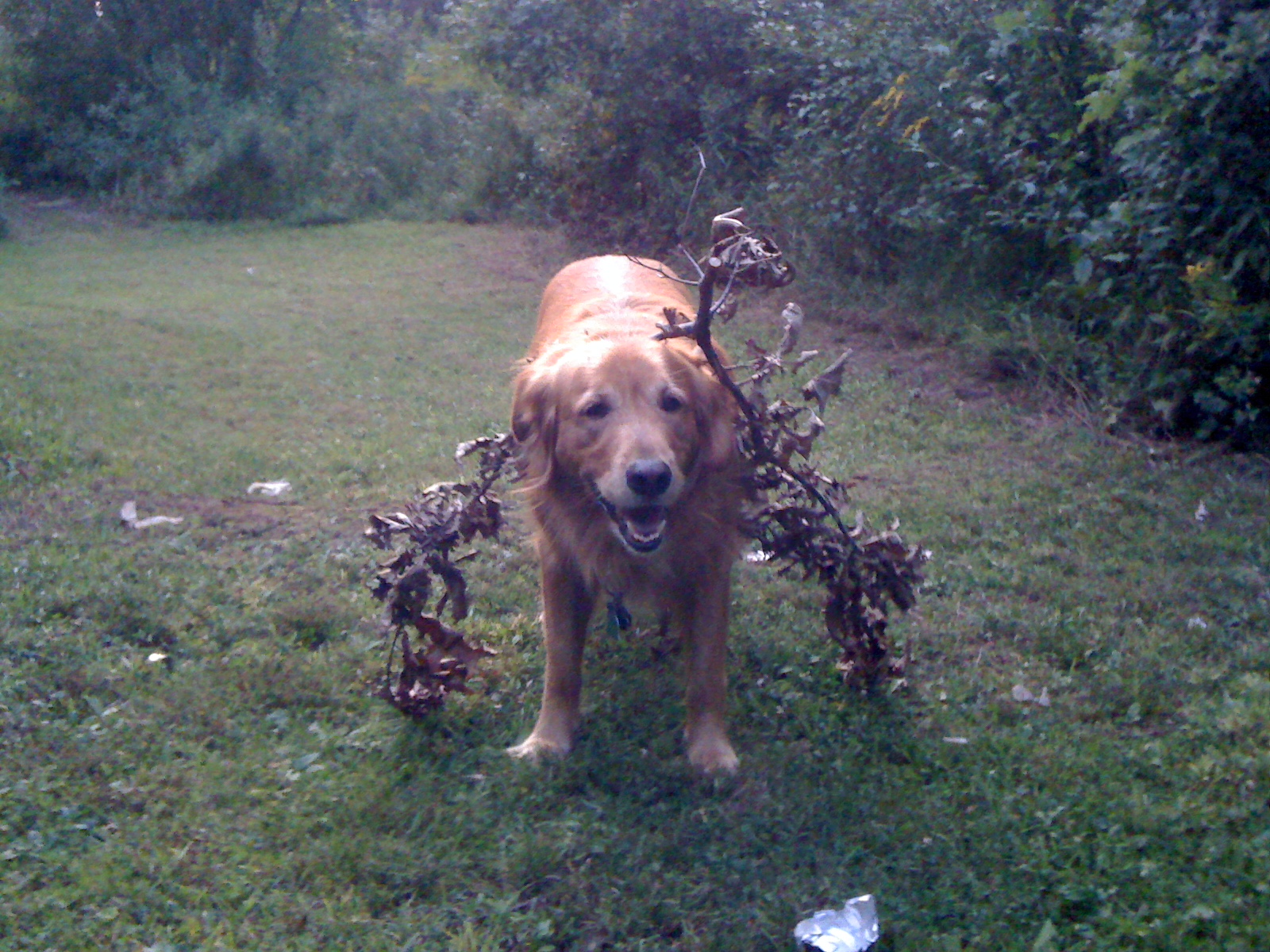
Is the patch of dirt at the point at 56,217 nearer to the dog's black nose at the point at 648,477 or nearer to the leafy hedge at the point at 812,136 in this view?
the leafy hedge at the point at 812,136

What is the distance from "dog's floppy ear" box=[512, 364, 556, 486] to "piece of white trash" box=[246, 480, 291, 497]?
251 centimetres

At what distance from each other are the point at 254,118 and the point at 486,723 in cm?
1676

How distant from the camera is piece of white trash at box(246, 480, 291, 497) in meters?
6.02

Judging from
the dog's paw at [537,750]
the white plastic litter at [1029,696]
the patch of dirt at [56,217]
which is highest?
the white plastic litter at [1029,696]

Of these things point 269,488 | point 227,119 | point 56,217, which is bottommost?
point 56,217

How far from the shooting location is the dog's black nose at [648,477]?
131 inches

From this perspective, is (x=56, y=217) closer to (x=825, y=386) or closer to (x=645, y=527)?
(x=825, y=386)

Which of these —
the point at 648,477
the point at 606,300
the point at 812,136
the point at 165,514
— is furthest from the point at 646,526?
the point at 812,136

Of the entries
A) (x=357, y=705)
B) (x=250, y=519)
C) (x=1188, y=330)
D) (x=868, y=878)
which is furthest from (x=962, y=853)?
(x=1188, y=330)

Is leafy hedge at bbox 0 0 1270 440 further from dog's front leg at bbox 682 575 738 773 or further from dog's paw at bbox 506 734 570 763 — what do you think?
dog's paw at bbox 506 734 570 763

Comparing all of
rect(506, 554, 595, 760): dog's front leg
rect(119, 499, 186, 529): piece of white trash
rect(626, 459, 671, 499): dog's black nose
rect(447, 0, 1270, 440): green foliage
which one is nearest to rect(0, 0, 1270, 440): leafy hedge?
rect(447, 0, 1270, 440): green foliage

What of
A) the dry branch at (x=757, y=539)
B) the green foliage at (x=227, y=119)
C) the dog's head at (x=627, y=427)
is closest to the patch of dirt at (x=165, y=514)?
the dry branch at (x=757, y=539)

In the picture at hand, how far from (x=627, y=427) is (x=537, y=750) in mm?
1068

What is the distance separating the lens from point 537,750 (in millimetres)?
3740
